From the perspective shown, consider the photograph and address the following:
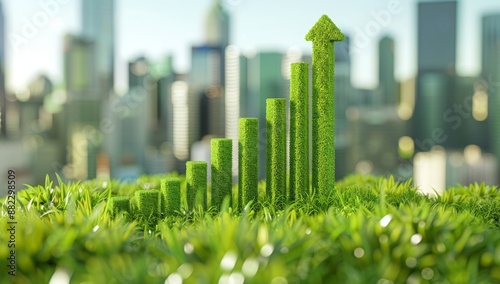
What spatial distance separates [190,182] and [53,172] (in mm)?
1711

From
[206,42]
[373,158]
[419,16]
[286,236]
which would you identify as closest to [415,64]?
[419,16]

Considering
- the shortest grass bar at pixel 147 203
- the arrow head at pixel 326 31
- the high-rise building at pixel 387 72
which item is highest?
the high-rise building at pixel 387 72

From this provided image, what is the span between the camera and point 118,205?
635cm

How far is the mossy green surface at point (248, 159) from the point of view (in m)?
6.65

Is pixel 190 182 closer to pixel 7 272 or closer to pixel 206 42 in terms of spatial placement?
pixel 7 272

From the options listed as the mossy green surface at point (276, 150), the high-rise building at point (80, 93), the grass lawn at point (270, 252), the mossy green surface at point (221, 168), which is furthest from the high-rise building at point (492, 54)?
the grass lawn at point (270, 252)

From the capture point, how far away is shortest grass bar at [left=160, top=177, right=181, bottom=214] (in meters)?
6.60

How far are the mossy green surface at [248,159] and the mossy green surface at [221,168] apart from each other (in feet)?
0.42

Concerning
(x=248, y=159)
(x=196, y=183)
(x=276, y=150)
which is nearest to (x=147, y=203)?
(x=196, y=183)

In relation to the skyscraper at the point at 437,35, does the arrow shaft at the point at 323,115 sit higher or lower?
lower

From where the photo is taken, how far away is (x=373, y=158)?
5425cm

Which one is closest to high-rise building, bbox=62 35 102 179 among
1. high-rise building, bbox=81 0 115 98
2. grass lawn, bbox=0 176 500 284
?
high-rise building, bbox=81 0 115 98

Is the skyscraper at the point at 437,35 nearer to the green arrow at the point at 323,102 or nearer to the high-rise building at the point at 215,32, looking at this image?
the high-rise building at the point at 215,32

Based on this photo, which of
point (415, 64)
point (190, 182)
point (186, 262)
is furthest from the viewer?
point (415, 64)
